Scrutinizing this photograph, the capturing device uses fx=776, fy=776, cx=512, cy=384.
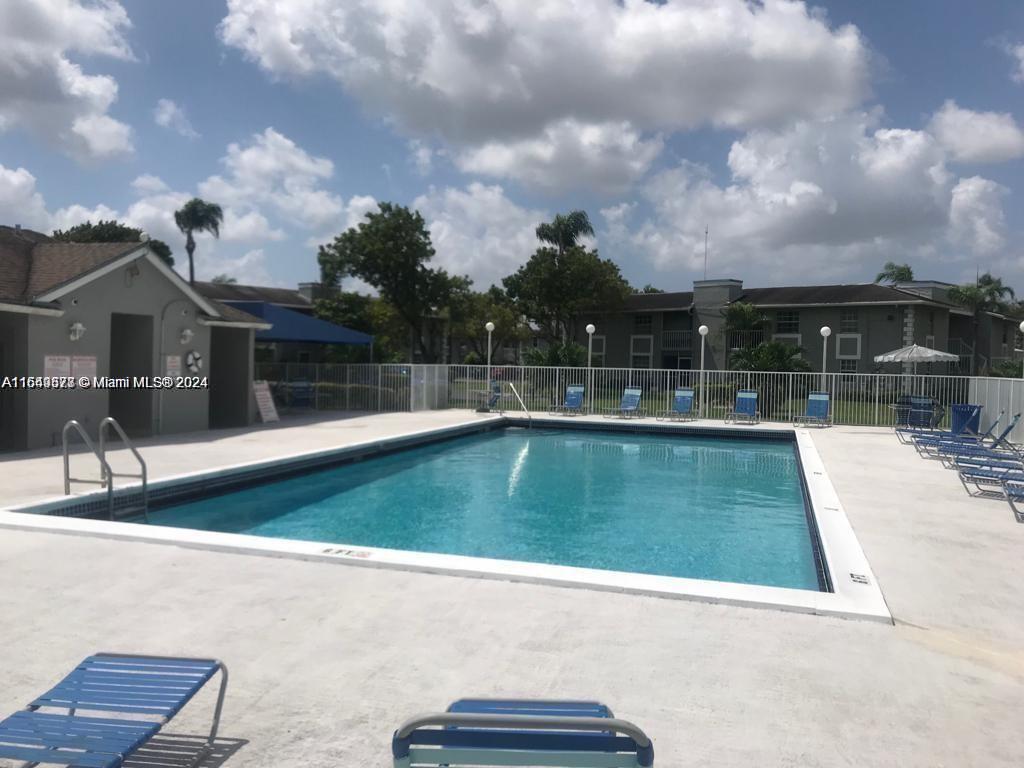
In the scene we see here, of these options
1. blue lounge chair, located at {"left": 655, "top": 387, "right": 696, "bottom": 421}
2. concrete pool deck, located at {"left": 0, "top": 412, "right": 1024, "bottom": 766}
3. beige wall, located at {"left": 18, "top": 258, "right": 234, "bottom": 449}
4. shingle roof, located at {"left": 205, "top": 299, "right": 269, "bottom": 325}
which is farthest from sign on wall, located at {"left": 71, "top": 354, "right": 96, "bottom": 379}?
blue lounge chair, located at {"left": 655, "top": 387, "right": 696, "bottom": 421}

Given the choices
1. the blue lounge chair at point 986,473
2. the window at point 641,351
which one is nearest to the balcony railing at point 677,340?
the window at point 641,351

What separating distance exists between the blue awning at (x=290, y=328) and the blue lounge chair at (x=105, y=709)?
57.8 ft

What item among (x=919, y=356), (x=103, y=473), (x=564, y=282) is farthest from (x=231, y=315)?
(x=564, y=282)

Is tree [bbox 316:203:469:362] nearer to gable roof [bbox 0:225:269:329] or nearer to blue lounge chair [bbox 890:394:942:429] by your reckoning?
gable roof [bbox 0:225:269:329]

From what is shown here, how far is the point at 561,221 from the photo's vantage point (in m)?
41.4

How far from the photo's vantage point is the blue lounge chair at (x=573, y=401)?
2217 cm

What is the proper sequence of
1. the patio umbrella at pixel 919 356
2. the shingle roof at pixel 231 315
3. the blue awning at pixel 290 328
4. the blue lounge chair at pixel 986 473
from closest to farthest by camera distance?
the blue lounge chair at pixel 986 473, the shingle roof at pixel 231 315, the patio umbrella at pixel 919 356, the blue awning at pixel 290 328

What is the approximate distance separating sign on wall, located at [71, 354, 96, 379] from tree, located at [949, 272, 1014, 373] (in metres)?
38.8

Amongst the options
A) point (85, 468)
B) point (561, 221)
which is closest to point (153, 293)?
point (85, 468)

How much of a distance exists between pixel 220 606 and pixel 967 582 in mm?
5225

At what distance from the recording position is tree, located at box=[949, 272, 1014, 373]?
128 feet

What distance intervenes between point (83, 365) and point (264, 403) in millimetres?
5598

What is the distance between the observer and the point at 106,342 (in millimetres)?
14203

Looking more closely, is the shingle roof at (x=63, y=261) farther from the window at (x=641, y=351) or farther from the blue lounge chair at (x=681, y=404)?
the window at (x=641, y=351)
